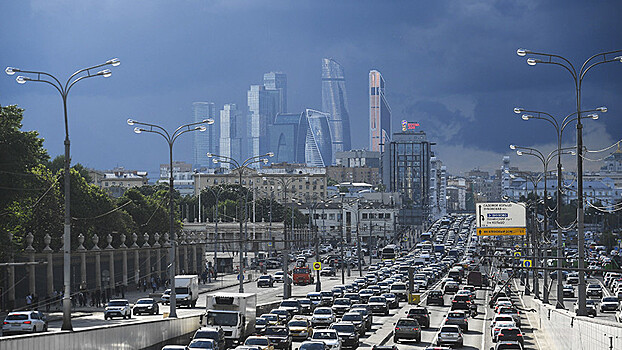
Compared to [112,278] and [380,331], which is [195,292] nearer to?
[112,278]

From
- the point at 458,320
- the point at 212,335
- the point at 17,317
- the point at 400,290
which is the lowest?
the point at 400,290

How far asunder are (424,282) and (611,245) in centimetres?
7685

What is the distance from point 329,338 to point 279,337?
9.82 ft

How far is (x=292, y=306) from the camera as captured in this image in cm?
6312

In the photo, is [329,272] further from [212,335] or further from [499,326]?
[212,335]

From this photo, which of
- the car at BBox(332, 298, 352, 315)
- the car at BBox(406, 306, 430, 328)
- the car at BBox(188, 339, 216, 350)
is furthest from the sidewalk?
the car at BBox(188, 339, 216, 350)

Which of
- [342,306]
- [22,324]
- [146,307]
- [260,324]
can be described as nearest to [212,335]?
[22,324]

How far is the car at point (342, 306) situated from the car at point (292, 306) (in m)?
2.81

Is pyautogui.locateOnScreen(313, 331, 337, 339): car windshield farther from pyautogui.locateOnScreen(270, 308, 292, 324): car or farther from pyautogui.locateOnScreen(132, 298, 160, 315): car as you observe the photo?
pyautogui.locateOnScreen(132, 298, 160, 315): car

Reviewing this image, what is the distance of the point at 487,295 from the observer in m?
95.6

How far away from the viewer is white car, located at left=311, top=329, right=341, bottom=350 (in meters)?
41.9

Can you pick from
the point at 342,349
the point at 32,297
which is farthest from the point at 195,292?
the point at 342,349

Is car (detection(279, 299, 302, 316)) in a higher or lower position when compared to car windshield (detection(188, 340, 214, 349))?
lower

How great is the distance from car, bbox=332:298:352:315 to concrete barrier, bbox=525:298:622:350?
43.3 ft
